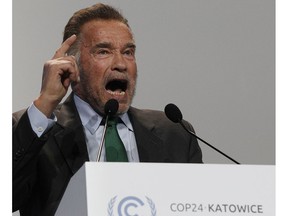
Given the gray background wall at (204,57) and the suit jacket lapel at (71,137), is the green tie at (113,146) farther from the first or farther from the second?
the gray background wall at (204,57)

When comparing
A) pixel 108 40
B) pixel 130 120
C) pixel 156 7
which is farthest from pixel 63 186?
pixel 156 7

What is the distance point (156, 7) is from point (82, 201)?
5.86 ft

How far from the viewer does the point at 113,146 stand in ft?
10.3

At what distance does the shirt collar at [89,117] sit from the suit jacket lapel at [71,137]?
0.02 metres

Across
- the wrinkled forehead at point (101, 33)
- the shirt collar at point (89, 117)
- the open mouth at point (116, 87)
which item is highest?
the wrinkled forehead at point (101, 33)

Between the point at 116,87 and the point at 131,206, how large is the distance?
132 centimetres

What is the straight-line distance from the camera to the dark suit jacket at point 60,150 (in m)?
2.88

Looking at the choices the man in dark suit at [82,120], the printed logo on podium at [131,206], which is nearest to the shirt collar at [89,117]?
the man in dark suit at [82,120]

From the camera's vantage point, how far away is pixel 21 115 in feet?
10.1

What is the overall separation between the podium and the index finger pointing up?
1123mm

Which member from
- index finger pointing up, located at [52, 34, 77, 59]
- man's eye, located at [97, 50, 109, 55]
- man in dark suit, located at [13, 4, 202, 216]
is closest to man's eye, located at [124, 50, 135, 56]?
man in dark suit, located at [13, 4, 202, 216]

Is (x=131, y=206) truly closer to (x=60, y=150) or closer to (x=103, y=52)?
(x=60, y=150)

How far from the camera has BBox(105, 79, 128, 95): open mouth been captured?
3.25 m

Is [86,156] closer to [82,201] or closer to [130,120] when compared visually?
[130,120]
